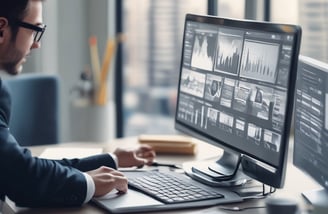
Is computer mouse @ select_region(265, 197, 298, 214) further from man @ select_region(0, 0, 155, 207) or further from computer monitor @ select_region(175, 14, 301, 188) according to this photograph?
man @ select_region(0, 0, 155, 207)

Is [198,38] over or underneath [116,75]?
over

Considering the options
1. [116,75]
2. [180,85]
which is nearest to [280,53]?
[180,85]

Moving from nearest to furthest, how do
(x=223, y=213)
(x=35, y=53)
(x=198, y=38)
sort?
(x=223, y=213)
(x=198, y=38)
(x=35, y=53)

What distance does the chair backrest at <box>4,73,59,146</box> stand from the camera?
3.01 meters

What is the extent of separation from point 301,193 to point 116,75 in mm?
2004

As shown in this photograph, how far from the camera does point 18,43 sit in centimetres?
206

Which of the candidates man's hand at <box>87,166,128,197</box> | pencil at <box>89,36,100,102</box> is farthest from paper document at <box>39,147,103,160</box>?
pencil at <box>89,36,100,102</box>

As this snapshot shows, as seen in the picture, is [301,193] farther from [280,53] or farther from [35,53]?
[35,53]

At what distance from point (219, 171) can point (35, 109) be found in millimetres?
1047

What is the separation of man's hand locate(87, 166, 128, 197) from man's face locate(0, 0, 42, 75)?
355 mm

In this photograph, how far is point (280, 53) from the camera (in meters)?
1.97

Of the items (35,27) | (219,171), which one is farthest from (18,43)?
(219,171)

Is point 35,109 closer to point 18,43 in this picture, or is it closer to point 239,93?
point 18,43

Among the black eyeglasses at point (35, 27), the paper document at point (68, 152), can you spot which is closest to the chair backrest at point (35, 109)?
the paper document at point (68, 152)
